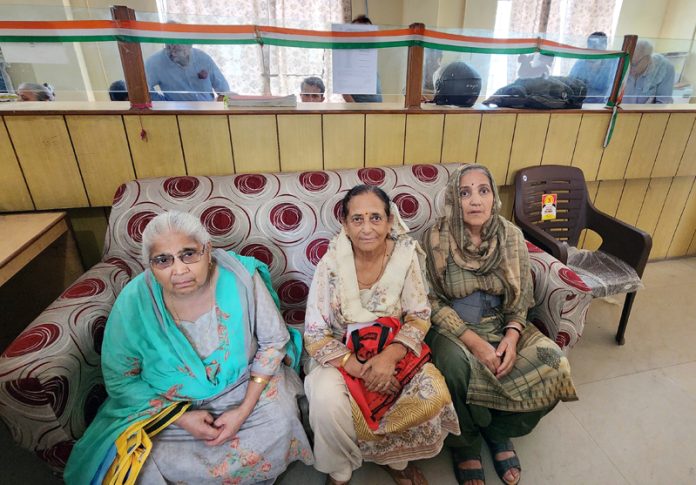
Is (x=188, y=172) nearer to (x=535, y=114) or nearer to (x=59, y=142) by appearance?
(x=59, y=142)

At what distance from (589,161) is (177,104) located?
235cm

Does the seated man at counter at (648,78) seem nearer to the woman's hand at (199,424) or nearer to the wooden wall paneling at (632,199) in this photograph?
the wooden wall paneling at (632,199)

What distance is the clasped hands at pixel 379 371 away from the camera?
117 cm

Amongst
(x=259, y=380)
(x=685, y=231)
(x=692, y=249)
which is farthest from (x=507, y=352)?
(x=692, y=249)

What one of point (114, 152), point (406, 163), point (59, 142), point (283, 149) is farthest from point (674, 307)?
point (59, 142)

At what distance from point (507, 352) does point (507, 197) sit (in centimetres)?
126

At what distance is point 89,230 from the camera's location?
1.72 metres

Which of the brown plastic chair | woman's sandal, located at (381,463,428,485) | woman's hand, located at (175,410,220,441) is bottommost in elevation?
woman's sandal, located at (381,463,428,485)

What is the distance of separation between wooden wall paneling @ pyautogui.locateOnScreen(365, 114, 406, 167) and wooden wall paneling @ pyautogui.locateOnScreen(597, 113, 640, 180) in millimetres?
1352

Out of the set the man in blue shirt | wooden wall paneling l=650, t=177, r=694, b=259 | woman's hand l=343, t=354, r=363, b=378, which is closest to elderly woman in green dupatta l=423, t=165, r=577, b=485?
woman's hand l=343, t=354, r=363, b=378

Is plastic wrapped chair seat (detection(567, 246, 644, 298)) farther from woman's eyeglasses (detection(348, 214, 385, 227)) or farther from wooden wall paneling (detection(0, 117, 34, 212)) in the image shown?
wooden wall paneling (detection(0, 117, 34, 212))

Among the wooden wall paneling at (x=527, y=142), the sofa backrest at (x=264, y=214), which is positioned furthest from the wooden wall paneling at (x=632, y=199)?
the sofa backrest at (x=264, y=214)

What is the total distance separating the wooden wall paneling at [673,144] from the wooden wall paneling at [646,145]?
40 mm

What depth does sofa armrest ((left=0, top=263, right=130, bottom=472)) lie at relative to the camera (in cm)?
91
